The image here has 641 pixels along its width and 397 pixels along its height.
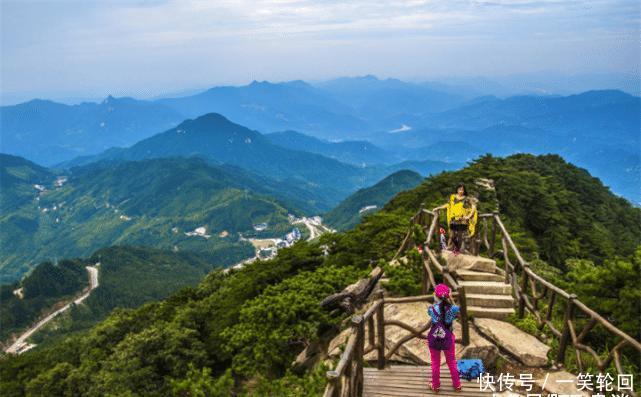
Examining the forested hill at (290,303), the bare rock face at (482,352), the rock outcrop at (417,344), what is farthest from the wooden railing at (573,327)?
the rock outcrop at (417,344)

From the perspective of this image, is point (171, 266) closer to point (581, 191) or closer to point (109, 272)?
point (109, 272)

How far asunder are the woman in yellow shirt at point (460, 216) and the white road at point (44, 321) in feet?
300

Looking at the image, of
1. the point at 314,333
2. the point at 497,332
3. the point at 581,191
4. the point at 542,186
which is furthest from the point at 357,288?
the point at 581,191

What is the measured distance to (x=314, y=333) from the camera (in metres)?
12.5

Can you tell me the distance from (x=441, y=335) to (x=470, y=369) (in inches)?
47.1

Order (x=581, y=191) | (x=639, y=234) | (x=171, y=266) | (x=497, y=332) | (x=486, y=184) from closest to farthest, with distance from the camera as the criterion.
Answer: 1. (x=497, y=332)
2. (x=486, y=184)
3. (x=639, y=234)
4. (x=581, y=191)
5. (x=171, y=266)

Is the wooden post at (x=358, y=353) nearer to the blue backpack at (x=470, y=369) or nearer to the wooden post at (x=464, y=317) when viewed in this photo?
Answer: the blue backpack at (x=470, y=369)

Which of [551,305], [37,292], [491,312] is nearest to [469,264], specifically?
[491,312]

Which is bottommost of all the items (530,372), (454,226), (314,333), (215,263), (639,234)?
(215,263)

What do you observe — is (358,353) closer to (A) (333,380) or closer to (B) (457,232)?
(A) (333,380)

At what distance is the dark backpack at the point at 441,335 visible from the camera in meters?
7.47

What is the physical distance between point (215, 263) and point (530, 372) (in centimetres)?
15293

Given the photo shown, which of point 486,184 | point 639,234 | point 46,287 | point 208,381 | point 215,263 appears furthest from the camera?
point 215,263

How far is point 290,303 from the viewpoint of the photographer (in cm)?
1330
